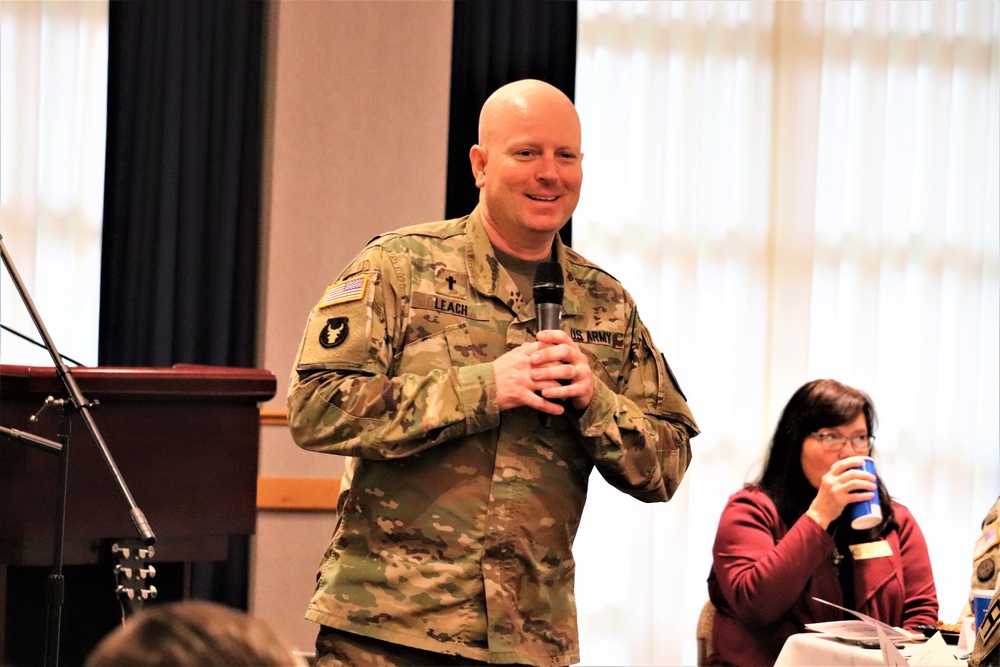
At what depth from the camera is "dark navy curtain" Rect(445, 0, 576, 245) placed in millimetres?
5062

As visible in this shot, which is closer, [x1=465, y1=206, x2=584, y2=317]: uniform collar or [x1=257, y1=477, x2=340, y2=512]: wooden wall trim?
[x1=465, y1=206, x2=584, y2=317]: uniform collar

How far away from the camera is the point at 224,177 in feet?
16.1

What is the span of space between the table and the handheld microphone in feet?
3.41

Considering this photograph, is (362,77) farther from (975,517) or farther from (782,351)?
(975,517)

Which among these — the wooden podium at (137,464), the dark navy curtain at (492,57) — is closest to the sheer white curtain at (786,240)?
the dark navy curtain at (492,57)

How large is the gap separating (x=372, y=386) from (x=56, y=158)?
10.9 ft

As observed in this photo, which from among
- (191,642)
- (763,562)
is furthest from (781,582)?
(191,642)

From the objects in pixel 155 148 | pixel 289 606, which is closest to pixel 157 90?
pixel 155 148

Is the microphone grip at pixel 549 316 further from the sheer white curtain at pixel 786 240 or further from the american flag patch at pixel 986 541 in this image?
the sheer white curtain at pixel 786 240

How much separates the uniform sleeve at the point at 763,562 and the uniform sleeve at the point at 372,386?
1.36 meters

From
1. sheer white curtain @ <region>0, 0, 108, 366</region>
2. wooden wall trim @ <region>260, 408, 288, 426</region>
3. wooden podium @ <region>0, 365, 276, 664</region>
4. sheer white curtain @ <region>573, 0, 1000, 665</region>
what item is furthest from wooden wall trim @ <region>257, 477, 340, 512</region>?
wooden podium @ <region>0, 365, 276, 664</region>

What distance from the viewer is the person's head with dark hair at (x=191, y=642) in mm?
739

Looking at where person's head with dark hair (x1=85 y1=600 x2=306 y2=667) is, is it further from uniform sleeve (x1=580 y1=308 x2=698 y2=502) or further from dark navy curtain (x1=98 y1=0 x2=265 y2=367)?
dark navy curtain (x1=98 y1=0 x2=265 y2=367)

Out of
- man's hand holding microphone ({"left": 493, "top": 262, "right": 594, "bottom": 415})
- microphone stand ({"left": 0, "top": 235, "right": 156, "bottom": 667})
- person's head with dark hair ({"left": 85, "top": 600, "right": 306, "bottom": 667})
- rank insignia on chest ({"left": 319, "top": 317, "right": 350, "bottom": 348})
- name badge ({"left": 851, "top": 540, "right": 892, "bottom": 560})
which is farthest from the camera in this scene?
name badge ({"left": 851, "top": 540, "right": 892, "bottom": 560})
